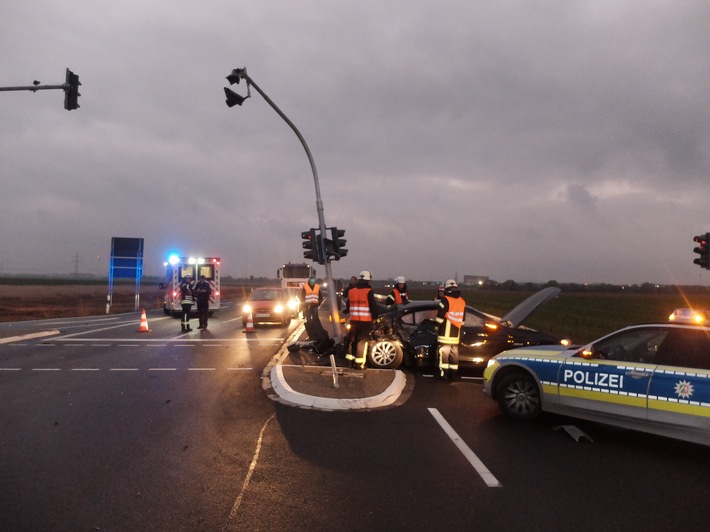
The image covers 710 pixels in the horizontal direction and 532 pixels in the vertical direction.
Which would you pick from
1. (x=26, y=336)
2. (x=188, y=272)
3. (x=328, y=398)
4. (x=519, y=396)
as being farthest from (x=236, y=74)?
(x=188, y=272)

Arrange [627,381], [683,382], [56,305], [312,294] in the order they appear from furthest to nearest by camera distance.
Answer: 1. [56,305]
2. [312,294]
3. [627,381]
4. [683,382]

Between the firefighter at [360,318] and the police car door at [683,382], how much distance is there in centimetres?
540

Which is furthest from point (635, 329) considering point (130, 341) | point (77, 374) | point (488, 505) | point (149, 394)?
point (130, 341)

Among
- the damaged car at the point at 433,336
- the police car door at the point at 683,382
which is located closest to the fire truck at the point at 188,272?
the damaged car at the point at 433,336

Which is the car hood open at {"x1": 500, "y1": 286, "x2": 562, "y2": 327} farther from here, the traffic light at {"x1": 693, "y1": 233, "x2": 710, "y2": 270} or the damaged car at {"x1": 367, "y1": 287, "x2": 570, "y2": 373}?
the traffic light at {"x1": 693, "y1": 233, "x2": 710, "y2": 270}

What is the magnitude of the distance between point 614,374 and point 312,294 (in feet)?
32.3

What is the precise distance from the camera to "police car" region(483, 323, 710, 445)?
18.7 feet

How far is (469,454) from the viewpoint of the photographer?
582 centimetres

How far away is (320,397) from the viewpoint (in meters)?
8.17

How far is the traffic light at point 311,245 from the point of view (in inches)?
529

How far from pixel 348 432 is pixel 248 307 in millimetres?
13961

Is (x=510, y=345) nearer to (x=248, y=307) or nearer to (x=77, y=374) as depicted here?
(x=77, y=374)

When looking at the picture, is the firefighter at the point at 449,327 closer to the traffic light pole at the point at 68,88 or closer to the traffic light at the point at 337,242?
the traffic light at the point at 337,242

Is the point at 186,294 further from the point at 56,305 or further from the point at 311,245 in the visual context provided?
the point at 56,305
